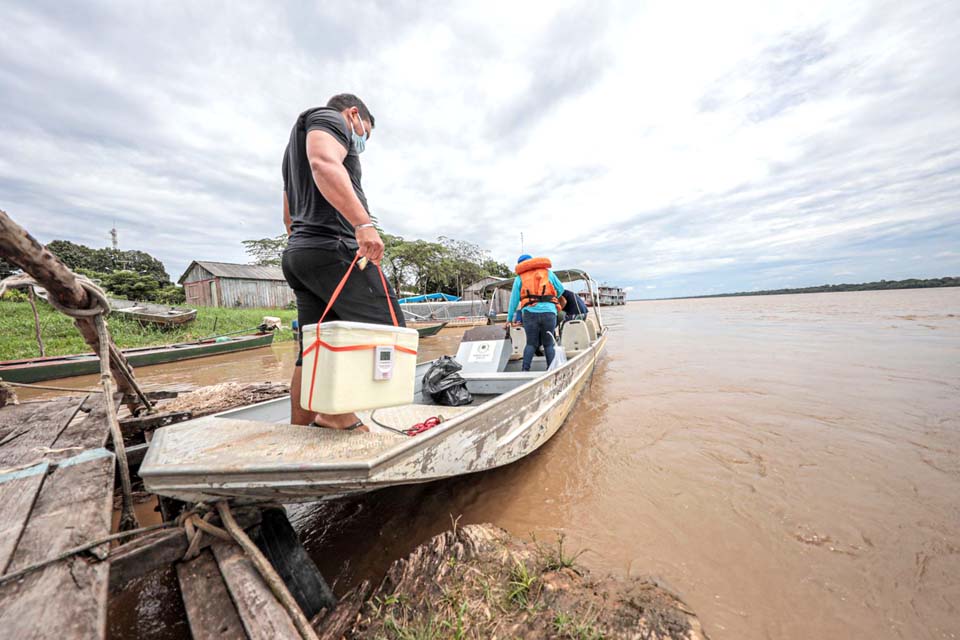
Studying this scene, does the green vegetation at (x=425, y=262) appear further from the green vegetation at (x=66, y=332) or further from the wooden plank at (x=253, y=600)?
the wooden plank at (x=253, y=600)

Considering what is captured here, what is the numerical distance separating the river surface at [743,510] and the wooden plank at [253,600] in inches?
27.4

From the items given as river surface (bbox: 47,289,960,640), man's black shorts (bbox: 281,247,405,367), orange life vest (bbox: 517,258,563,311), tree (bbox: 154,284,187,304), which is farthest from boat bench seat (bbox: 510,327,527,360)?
tree (bbox: 154,284,187,304)

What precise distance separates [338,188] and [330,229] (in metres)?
0.28

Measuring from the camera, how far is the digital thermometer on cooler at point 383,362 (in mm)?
1419

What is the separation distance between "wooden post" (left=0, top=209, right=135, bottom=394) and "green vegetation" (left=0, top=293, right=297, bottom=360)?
33.5ft

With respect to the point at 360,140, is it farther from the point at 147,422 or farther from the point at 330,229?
the point at 147,422

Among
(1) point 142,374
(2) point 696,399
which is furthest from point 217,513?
(1) point 142,374

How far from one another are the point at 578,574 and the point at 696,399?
12.9 feet

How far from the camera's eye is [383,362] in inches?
56.6

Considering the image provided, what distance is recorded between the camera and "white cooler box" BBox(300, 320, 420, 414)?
4.29 ft

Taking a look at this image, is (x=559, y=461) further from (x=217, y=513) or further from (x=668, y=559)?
(x=217, y=513)

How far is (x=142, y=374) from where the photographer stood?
24.8 ft

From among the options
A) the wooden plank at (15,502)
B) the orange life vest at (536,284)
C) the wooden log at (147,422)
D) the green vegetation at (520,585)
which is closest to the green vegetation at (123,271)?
the wooden log at (147,422)

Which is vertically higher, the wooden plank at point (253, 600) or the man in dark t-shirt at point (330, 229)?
the man in dark t-shirt at point (330, 229)
